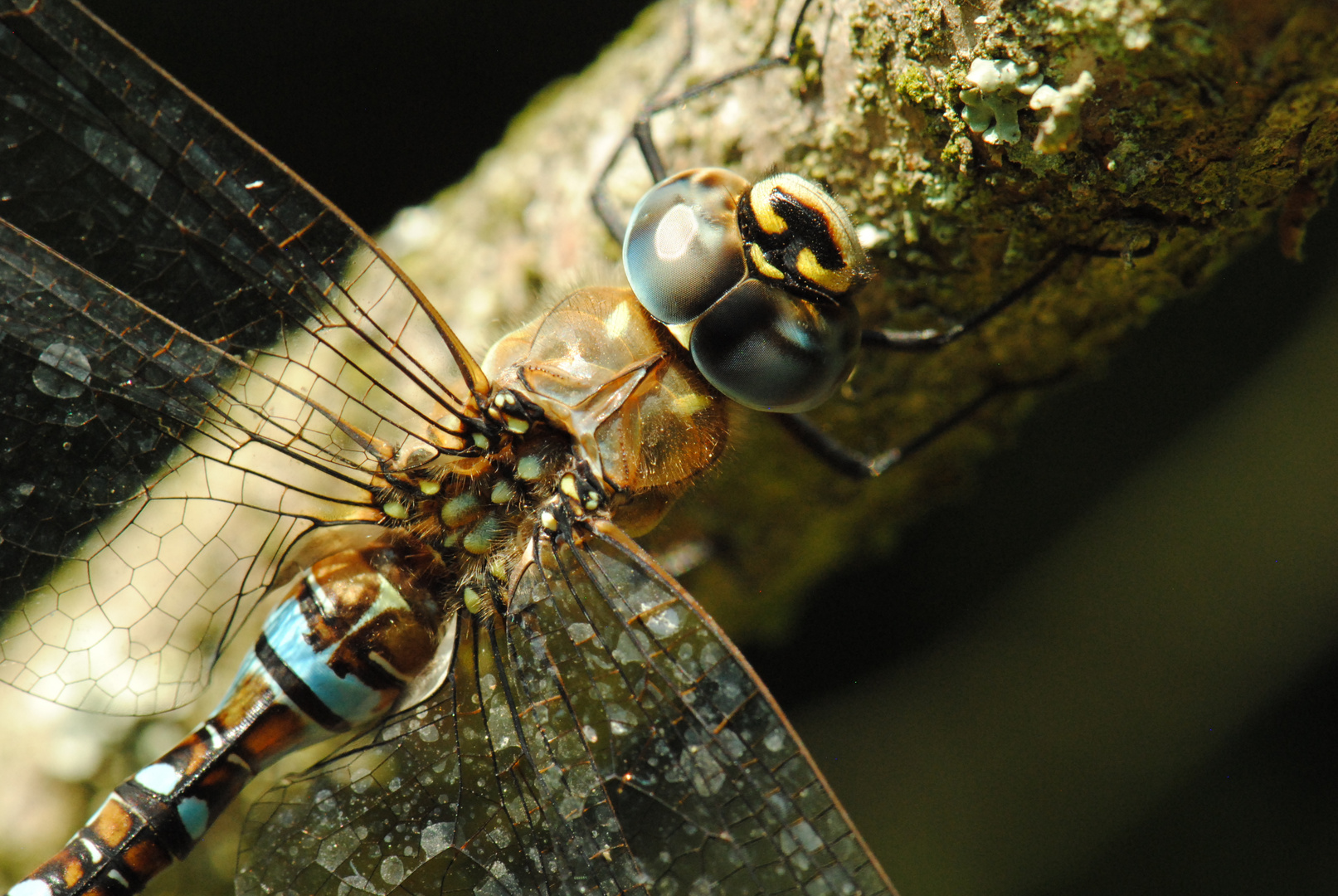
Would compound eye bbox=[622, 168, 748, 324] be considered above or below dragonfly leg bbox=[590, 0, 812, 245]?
below

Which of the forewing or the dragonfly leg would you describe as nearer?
the forewing

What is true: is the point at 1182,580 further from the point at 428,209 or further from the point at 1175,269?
the point at 428,209

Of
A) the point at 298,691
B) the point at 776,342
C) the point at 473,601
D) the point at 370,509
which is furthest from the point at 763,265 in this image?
the point at 298,691

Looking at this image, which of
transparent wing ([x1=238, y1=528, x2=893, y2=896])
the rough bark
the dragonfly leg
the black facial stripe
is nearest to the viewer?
the rough bark

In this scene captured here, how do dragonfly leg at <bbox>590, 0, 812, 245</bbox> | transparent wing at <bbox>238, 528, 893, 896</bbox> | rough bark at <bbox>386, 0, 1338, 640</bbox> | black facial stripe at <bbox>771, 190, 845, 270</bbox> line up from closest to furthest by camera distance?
1. rough bark at <bbox>386, 0, 1338, 640</bbox>
2. transparent wing at <bbox>238, 528, 893, 896</bbox>
3. black facial stripe at <bbox>771, 190, 845, 270</bbox>
4. dragonfly leg at <bbox>590, 0, 812, 245</bbox>

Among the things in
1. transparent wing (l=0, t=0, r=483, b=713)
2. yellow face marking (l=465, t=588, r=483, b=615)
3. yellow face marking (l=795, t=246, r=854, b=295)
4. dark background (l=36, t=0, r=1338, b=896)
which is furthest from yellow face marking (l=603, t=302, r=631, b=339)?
dark background (l=36, t=0, r=1338, b=896)

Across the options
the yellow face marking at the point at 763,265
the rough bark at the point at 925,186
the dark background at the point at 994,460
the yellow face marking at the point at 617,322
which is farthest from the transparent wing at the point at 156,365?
the dark background at the point at 994,460

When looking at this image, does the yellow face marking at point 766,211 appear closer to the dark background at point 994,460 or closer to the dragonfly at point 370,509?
the dragonfly at point 370,509

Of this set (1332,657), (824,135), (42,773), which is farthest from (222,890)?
(1332,657)

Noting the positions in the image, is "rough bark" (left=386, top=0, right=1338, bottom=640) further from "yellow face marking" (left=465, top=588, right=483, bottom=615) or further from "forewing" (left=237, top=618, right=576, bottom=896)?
"forewing" (left=237, top=618, right=576, bottom=896)
